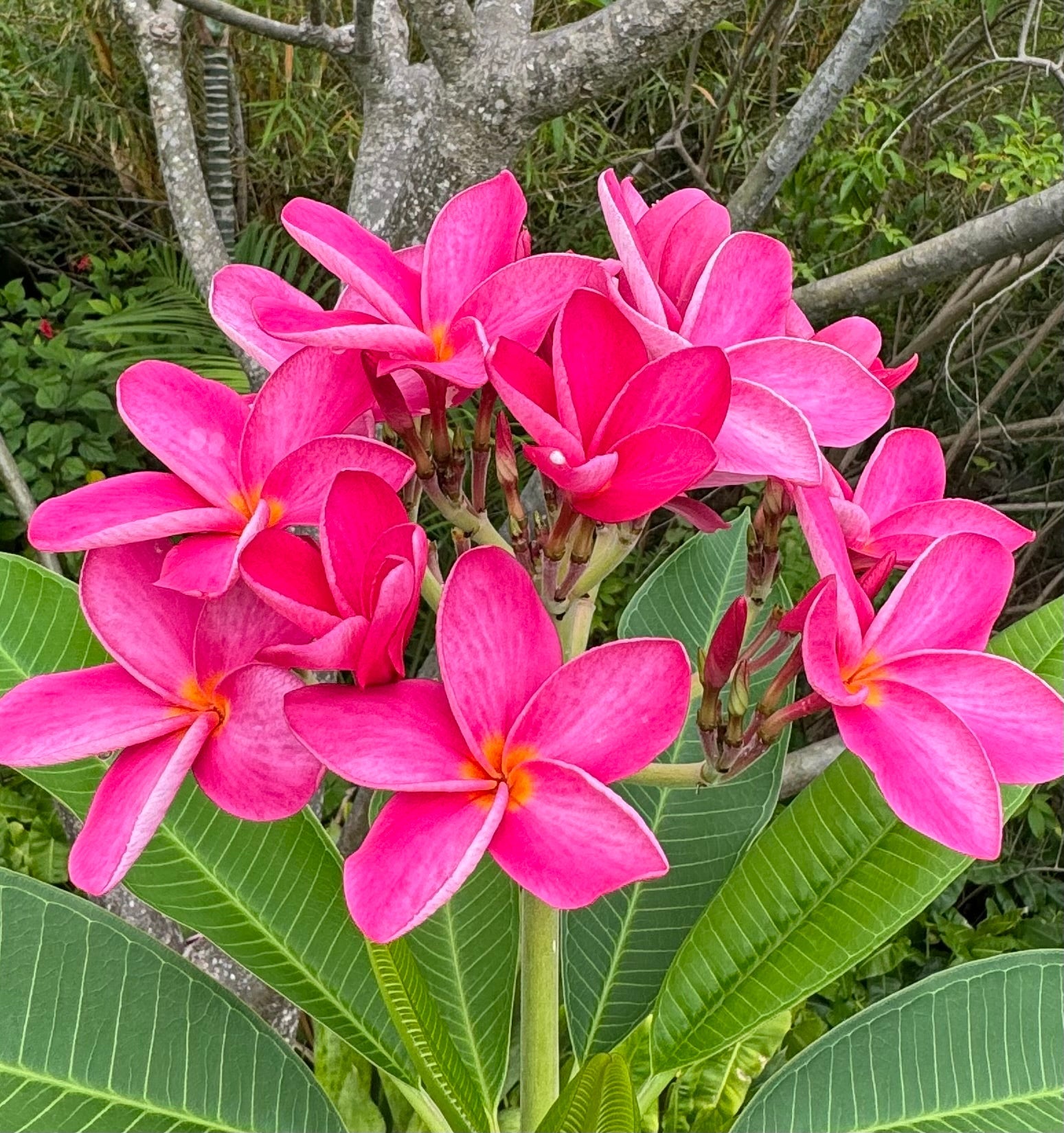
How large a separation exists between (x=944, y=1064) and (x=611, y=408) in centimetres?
49

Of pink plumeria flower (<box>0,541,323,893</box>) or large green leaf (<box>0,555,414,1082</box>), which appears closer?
pink plumeria flower (<box>0,541,323,893</box>)

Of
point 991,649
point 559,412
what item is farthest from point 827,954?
point 559,412

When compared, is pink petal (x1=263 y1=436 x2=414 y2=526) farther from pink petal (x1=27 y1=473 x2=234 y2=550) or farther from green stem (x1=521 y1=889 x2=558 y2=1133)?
green stem (x1=521 y1=889 x2=558 y2=1133)

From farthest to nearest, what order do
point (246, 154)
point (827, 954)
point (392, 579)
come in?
point (246, 154), point (827, 954), point (392, 579)

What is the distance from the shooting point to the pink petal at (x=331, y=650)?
0.34 meters

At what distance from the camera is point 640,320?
390mm

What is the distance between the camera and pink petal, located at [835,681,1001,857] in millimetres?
365

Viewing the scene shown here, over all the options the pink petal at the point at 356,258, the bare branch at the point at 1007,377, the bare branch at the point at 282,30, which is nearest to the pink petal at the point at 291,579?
the pink petal at the point at 356,258

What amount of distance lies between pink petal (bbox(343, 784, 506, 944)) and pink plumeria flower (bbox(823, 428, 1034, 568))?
0.21m

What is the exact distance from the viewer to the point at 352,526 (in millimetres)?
358

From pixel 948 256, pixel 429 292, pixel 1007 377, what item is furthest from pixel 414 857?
pixel 1007 377

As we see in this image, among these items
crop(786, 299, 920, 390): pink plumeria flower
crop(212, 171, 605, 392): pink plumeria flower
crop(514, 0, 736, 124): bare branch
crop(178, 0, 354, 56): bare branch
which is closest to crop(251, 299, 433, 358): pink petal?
crop(212, 171, 605, 392): pink plumeria flower

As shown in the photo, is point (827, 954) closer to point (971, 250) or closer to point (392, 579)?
point (392, 579)

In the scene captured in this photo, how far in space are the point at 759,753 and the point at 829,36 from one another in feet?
6.63
